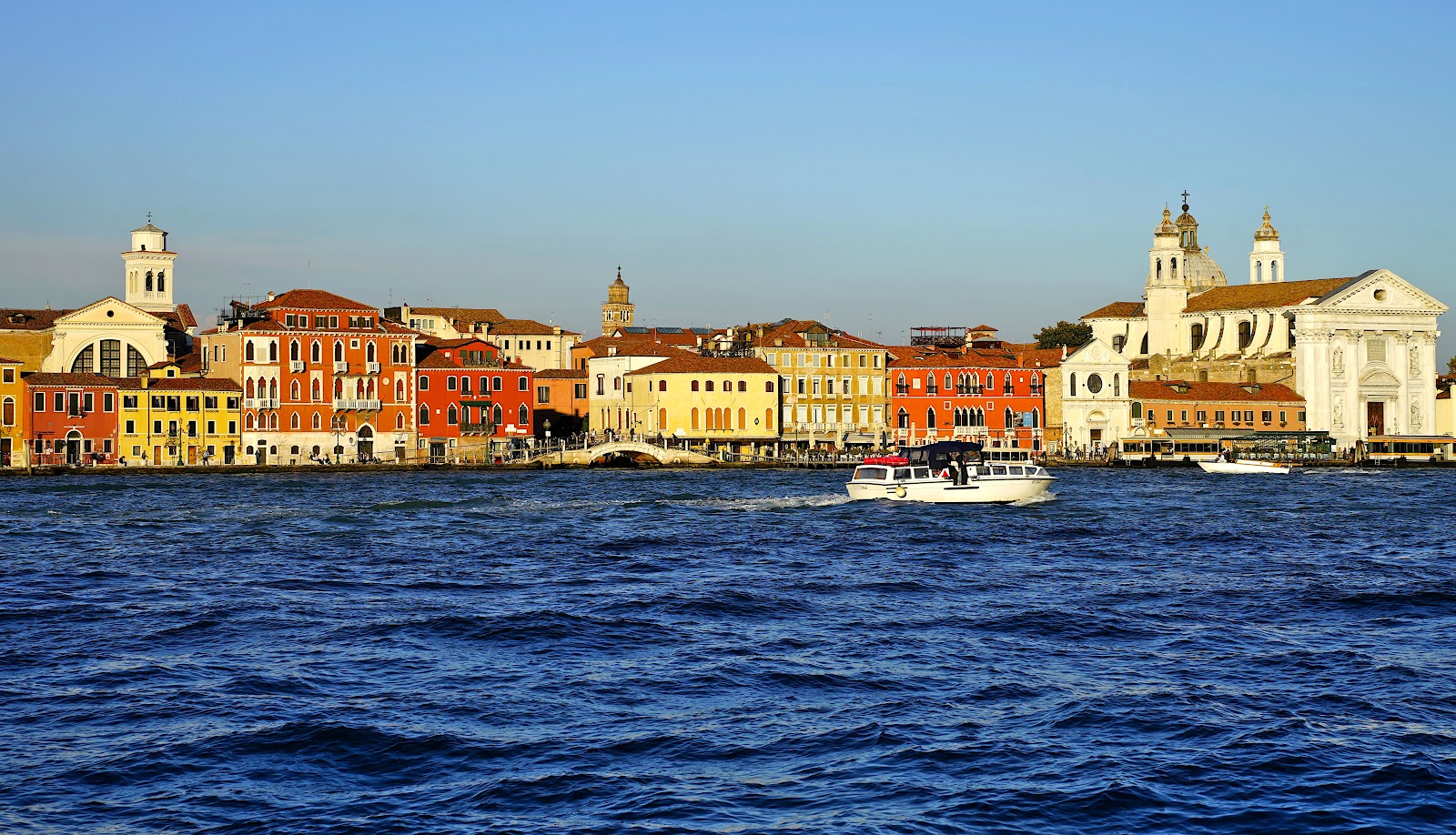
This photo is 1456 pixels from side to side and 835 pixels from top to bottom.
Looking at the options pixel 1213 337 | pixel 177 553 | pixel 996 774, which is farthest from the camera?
Answer: pixel 1213 337

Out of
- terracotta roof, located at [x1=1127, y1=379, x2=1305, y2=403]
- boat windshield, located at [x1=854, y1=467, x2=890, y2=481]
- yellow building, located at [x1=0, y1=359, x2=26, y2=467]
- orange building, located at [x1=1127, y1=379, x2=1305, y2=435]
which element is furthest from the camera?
terracotta roof, located at [x1=1127, y1=379, x2=1305, y2=403]

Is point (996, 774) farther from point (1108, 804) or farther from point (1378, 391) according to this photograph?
point (1378, 391)

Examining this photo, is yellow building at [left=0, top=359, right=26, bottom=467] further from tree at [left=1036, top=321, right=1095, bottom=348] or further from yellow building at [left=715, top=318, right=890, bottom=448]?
tree at [left=1036, top=321, right=1095, bottom=348]

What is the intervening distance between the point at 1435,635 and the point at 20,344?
197ft

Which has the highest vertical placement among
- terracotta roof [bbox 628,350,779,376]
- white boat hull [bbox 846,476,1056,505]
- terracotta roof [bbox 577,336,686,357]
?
terracotta roof [bbox 577,336,686,357]

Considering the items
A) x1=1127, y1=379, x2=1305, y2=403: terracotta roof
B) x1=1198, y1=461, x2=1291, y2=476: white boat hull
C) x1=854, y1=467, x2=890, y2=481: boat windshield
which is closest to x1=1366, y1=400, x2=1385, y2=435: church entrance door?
x1=1127, y1=379, x2=1305, y2=403: terracotta roof

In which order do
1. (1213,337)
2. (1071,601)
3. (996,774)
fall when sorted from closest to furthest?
1. (996,774)
2. (1071,601)
3. (1213,337)

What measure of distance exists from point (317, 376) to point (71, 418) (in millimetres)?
8965

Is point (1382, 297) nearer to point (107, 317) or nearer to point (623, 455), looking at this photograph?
point (623, 455)

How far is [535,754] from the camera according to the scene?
516 inches

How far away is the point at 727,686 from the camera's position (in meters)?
15.9

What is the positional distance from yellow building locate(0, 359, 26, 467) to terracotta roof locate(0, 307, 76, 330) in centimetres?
548

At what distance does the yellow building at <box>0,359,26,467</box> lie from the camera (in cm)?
6141

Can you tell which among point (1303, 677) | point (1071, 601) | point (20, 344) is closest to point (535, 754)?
point (1303, 677)
